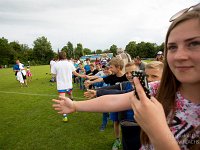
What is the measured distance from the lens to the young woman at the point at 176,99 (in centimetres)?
108

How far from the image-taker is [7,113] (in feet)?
27.4

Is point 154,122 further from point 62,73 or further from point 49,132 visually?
point 62,73

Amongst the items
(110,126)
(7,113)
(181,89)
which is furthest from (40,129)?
(181,89)

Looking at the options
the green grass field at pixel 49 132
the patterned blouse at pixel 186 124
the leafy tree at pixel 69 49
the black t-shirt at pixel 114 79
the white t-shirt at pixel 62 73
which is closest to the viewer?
the patterned blouse at pixel 186 124

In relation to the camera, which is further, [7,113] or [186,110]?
[7,113]

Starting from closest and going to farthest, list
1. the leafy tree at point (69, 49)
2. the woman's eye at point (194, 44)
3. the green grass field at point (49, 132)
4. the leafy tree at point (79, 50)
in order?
the woman's eye at point (194, 44)
the green grass field at point (49, 132)
the leafy tree at point (69, 49)
the leafy tree at point (79, 50)

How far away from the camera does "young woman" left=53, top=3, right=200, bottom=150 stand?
42.4 inches

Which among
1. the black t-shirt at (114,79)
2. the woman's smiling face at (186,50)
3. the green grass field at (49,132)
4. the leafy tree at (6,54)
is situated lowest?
the green grass field at (49,132)

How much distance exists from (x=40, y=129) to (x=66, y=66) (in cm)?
218

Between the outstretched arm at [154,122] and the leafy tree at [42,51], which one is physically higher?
the leafy tree at [42,51]

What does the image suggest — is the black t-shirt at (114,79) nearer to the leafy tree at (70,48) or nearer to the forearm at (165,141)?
the forearm at (165,141)

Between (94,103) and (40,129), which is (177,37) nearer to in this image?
(94,103)

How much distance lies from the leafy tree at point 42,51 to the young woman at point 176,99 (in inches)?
3609

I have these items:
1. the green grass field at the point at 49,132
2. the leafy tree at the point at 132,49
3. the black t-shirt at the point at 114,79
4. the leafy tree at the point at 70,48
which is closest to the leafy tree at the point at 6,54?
the leafy tree at the point at 70,48
